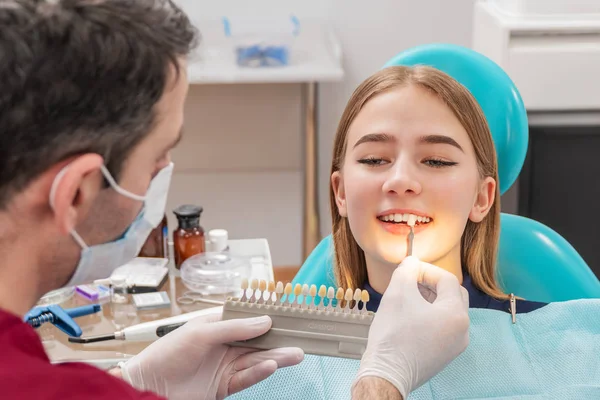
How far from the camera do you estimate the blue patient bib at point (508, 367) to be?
4.66ft

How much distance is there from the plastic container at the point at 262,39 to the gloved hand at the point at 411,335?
5.74ft

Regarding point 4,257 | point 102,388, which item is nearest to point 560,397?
point 102,388

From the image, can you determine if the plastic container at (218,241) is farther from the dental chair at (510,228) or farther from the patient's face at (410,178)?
the patient's face at (410,178)

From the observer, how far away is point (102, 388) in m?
0.93

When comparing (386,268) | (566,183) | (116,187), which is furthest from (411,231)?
(566,183)

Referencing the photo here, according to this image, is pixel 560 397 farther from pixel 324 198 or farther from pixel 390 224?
pixel 324 198

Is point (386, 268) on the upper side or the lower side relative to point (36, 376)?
lower

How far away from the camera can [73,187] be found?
0.94m

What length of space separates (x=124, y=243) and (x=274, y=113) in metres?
2.32

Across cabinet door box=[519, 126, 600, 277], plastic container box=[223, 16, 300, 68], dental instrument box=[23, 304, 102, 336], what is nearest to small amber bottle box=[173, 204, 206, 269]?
dental instrument box=[23, 304, 102, 336]

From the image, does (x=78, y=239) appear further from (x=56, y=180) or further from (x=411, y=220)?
(x=411, y=220)

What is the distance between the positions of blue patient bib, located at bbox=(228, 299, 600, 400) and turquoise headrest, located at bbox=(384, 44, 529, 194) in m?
0.40

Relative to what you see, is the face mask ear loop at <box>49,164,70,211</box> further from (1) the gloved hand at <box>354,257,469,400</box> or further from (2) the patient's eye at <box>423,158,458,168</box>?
(2) the patient's eye at <box>423,158,458,168</box>

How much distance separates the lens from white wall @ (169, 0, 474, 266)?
3.35m
